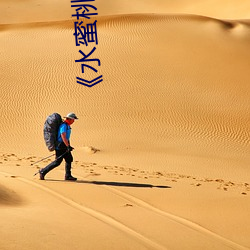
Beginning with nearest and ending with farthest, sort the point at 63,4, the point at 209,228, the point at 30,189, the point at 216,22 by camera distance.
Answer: the point at 209,228, the point at 30,189, the point at 216,22, the point at 63,4

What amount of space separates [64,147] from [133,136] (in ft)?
23.0

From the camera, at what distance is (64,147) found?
29.6 ft


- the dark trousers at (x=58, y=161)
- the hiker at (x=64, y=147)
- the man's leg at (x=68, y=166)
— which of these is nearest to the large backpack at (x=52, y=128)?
the hiker at (x=64, y=147)

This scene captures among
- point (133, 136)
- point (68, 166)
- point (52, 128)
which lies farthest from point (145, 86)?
point (52, 128)

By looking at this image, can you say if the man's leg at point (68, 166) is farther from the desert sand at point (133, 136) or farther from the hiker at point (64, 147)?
the desert sand at point (133, 136)

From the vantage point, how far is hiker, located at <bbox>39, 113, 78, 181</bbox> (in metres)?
8.73

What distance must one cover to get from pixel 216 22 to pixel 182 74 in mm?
8553

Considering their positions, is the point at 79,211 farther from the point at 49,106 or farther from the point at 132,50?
the point at 132,50

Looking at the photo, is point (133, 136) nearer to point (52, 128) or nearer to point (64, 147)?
point (64, 147)

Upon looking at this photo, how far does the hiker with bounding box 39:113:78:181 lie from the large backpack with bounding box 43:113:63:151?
0.07 meters

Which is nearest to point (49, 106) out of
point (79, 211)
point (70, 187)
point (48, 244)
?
point (70, 187)

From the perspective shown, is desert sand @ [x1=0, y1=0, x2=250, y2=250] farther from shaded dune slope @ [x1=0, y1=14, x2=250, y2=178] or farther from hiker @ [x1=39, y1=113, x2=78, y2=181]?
hiker @ [x1=39, y1=113, x2=78, y2=181]

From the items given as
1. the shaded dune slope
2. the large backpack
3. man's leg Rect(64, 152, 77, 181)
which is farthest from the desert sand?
the large backpack

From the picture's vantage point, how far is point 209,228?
257 inches
